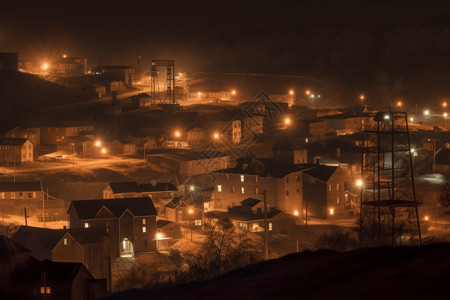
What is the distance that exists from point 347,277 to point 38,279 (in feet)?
29.8

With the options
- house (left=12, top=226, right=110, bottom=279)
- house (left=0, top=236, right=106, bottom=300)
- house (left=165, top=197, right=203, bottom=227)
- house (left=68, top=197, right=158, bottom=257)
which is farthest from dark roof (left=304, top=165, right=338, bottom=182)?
house (left=0, top=236, right=106, bottom=300)

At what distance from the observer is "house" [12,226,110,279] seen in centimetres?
2258

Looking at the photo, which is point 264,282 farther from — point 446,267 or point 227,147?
point 227,147

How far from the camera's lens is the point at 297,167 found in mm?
32750

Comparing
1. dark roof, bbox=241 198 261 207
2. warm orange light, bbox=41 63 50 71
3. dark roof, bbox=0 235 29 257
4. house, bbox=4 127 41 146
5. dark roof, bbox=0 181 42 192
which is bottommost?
dark roof, bbox=241 198 261 207

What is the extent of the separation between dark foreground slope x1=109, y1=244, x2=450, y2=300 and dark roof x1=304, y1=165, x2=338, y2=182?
72.7ft

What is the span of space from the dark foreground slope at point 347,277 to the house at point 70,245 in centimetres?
1407

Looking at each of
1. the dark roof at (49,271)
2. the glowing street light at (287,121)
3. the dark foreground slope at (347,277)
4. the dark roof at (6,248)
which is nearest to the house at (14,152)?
the glowing street light at (287,121)

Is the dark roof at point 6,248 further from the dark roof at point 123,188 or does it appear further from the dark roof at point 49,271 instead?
the dark roof at point 123,188

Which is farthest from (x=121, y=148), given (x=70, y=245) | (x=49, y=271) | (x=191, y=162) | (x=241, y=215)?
(x=49, y=271)

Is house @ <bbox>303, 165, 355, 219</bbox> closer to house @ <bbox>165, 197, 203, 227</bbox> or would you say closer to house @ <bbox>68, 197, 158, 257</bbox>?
house @ <bbox>165, 197, 203, 227</bbox>


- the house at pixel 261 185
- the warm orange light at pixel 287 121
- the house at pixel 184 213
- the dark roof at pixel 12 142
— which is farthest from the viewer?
the warm orange light at pixel 287 121

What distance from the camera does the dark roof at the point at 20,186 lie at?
30.2 metres

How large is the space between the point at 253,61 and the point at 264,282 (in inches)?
3693
